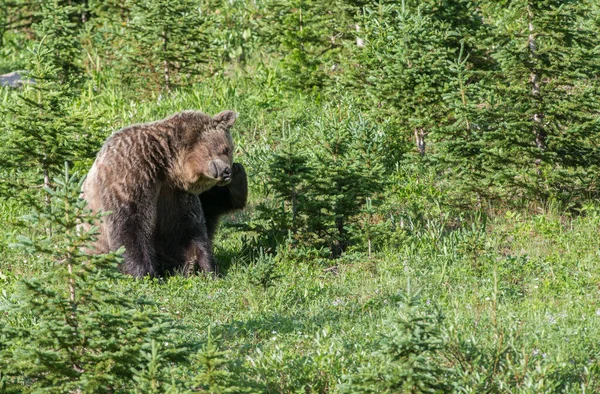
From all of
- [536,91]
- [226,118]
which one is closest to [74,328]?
[226,118]

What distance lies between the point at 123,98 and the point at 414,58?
16.0 feet

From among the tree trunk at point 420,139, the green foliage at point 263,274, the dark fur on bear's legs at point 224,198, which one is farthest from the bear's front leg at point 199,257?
the tree trunk at point 420,139

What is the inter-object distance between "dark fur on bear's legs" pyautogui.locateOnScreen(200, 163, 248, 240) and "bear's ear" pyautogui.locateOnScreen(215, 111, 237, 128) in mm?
471

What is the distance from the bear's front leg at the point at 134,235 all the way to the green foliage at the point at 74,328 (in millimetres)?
3118

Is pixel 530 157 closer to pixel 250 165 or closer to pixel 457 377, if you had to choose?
pixel 250 165

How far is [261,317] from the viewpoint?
6.90 meters

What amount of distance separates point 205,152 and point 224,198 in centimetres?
79

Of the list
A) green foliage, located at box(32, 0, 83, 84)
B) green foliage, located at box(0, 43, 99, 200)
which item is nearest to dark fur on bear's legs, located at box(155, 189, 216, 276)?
green foliage, located at box(0, 43, 99, 200)

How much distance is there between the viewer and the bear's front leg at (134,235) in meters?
8.12

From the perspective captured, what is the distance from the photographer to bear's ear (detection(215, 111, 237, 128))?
28.6ft

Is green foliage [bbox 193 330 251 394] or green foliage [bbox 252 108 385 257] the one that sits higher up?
green foliage [bbox 193 330 251 394]

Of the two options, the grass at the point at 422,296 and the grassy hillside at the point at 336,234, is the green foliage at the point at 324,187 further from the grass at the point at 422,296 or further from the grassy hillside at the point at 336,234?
the grass at the point at 422,296

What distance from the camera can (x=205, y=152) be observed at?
856 centimetres

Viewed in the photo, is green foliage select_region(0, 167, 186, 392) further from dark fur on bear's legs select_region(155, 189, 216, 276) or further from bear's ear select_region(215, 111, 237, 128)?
bear's ear select_region(215, 111, 237, 128)
